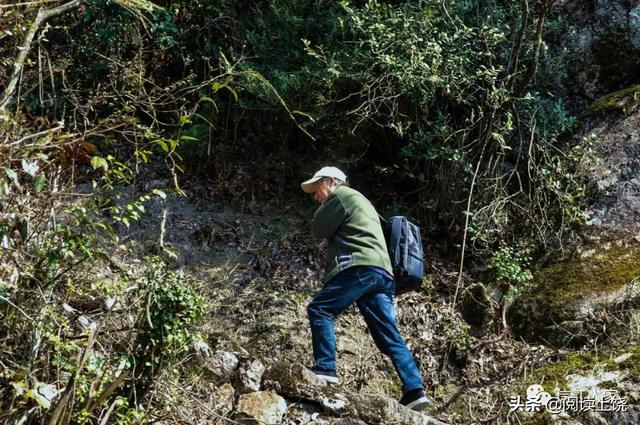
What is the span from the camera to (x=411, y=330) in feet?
26.8

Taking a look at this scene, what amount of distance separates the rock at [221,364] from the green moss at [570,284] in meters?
3.33

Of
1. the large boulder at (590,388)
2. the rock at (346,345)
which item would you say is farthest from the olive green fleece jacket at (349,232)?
the large boulder at (590,388)

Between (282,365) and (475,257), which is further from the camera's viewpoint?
(475,257)

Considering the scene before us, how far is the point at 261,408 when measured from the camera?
18.9ft

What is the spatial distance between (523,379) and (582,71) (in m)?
4.96

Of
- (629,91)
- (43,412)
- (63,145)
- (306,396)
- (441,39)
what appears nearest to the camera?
(43,412)

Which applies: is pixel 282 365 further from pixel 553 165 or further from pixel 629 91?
pixel 629 91

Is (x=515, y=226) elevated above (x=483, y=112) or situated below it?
below

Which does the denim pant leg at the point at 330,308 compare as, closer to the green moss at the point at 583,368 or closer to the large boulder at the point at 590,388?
the large boulder at the point at 590,388

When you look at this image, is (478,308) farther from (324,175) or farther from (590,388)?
(324,175)

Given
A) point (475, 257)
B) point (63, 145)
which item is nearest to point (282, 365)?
→ point (63, 145)

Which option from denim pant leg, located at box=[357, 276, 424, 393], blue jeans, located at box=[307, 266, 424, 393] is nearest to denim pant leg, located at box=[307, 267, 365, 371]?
blue jeans, located at box=[307, 266, 424, 393]

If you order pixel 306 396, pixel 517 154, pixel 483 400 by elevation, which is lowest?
pixel 483 400

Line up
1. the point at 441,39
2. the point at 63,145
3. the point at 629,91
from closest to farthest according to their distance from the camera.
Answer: the point at 63,145 < the point at 441,39 < the point at 629,91
